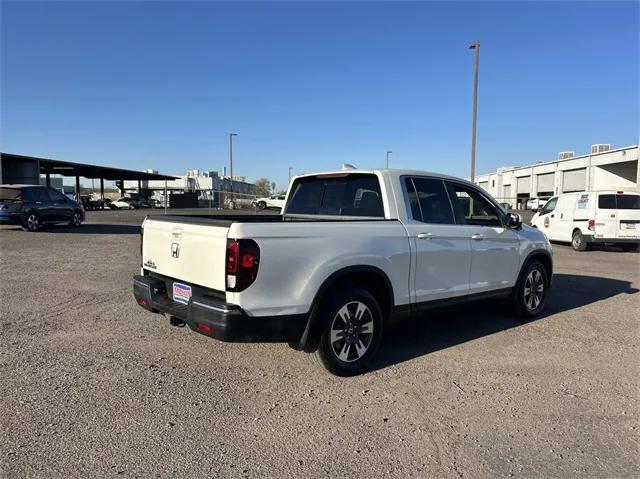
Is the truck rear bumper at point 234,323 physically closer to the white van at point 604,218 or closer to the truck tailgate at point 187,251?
the truck tailgate at point 187,251

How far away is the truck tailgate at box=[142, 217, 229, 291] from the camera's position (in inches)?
147

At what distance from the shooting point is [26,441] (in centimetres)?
309

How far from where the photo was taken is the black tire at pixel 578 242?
14.9 metres

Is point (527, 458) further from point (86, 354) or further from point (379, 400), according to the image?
point (86, 354)

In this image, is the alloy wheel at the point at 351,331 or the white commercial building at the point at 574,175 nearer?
the alloy wheel at the point at 351,331

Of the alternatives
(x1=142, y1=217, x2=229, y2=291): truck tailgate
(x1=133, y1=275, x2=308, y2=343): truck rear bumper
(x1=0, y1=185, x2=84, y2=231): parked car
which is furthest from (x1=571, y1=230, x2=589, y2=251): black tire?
(x1=0, y1=185, x2=84, y2=231): parked car

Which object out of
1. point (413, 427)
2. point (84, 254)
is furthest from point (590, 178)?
Result: point (413, 427)

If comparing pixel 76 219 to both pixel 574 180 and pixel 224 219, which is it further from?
pixel 574 180

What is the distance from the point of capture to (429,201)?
5168 mm

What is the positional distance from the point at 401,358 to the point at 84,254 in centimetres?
939

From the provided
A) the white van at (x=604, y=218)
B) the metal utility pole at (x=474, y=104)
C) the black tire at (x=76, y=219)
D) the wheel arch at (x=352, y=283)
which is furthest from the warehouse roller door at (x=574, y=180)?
the wheel arch at (x=352, y=283)

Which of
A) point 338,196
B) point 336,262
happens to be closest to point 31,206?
point 338,196

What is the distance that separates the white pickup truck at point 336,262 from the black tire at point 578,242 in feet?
33.8

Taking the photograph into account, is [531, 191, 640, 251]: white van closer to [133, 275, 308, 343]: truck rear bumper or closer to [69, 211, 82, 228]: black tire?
[133, 275, 308, 343]: truck rear bumper
